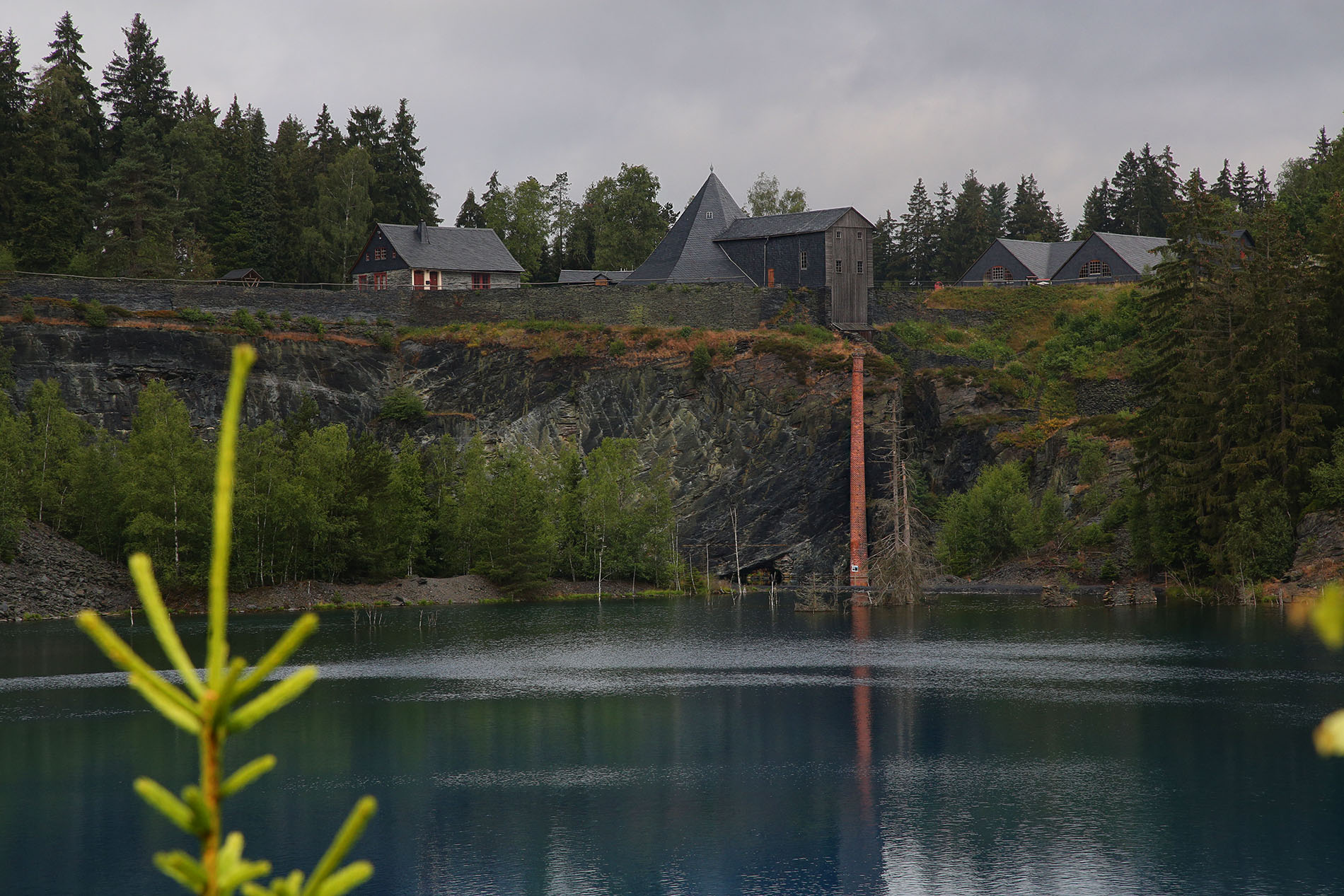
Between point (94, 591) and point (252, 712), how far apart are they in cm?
6980

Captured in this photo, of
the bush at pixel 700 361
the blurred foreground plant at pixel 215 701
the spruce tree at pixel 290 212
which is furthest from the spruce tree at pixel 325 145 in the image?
the blurred foreground plant at pixel 215 701

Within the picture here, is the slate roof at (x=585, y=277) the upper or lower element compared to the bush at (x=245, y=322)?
upper

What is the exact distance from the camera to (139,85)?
346ft

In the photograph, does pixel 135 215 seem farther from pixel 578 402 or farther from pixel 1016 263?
pixel 1016 263

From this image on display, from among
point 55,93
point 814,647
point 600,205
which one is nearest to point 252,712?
point 814,647

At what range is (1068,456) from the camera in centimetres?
7575

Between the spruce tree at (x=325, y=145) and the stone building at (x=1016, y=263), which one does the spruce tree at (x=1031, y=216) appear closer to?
the stone building at (x=1016, y=263)

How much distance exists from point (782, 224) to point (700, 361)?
15.1 metres

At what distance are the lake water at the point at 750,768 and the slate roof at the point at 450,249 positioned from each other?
165 ft

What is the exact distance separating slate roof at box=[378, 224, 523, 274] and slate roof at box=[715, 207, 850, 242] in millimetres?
17764

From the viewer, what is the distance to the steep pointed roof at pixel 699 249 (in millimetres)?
92250

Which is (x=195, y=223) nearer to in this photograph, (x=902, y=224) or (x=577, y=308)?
(x=577, y=308)

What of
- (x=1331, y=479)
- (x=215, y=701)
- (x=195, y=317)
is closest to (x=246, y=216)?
(x=195, y=317)

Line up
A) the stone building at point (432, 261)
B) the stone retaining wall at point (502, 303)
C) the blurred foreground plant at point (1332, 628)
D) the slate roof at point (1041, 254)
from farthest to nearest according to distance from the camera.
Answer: the slate roof at point (1041, 254) < the stone building at point (432, 261) < the stone retaining wall at point (502, 303) < the blurred foreground plant at point (1332, 628)
